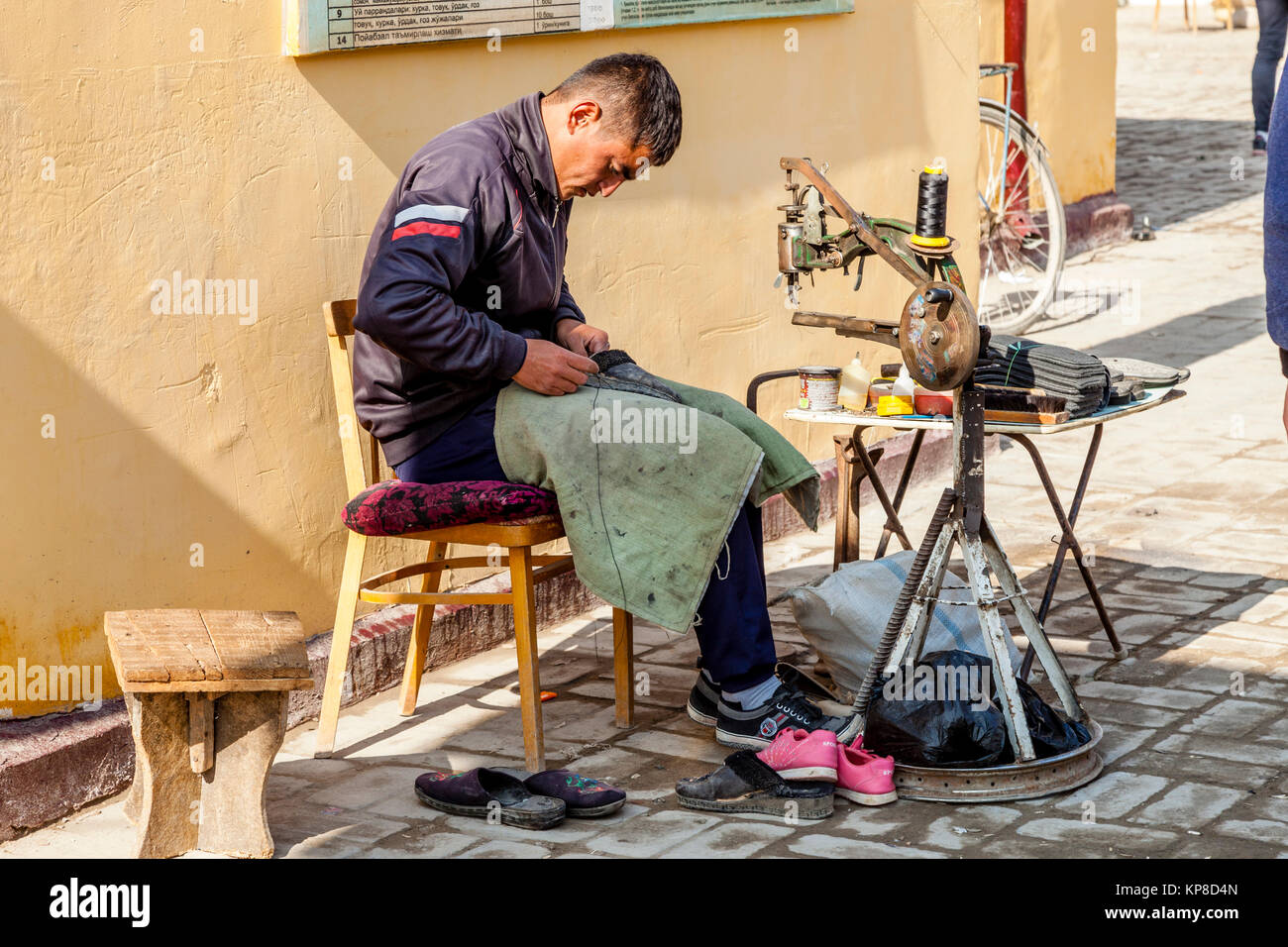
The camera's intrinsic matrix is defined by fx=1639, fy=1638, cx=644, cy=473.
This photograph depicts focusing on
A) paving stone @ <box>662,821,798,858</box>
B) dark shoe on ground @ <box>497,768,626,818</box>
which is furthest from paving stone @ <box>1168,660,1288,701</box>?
dark shoe on ground @ <box>497,768,626,818</box>

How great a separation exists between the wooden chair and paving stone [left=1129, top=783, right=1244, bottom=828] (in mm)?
1369

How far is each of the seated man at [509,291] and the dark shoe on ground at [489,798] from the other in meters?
0.60

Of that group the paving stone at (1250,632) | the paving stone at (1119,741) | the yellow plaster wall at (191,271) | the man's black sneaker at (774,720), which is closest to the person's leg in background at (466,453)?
the yellow plaster wall at (191,271)

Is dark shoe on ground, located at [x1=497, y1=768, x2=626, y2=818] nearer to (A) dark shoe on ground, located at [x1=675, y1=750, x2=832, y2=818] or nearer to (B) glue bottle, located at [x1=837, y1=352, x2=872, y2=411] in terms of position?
(A) dark shoe on ground, located at [x1=675, y1=750, x2=832, y2=818]

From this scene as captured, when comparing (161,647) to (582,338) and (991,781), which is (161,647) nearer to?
(582,338)

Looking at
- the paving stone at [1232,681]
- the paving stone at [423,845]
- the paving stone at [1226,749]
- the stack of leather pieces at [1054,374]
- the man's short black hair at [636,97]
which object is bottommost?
the paving stone at [423,845]

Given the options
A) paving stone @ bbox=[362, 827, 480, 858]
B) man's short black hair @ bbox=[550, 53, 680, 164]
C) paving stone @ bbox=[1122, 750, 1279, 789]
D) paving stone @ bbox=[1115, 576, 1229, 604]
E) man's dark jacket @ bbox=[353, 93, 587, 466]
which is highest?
man's short black hair @ bbox=[550, 53, 680, 164]

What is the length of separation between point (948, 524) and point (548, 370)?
1025 mm

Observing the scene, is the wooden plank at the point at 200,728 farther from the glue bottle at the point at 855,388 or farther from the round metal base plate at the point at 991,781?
the glue bottle at the point at 855,388

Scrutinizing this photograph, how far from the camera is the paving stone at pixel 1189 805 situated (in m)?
3.62

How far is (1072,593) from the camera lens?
5.30 metres

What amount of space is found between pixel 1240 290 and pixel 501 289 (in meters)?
6.84

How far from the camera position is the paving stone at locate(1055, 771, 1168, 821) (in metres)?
3.69

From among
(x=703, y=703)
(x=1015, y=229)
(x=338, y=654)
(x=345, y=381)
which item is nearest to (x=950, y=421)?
(x=703, y=703)
